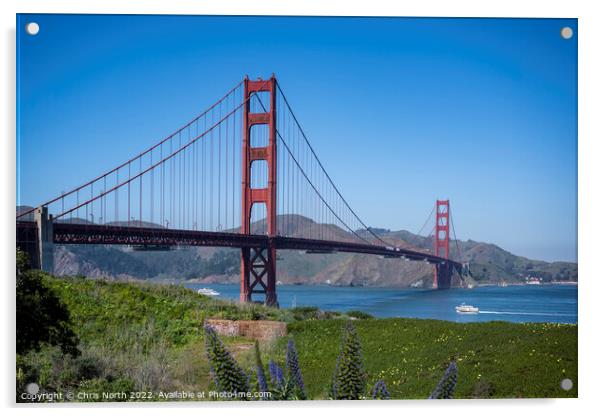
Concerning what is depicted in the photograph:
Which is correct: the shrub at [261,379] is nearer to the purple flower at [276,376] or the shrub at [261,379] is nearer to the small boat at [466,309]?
the purple flower at [276,376]

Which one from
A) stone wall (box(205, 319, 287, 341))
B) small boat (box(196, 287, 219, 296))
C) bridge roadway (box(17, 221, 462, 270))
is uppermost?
bridge roadway (box(17, 221, 462, 270))

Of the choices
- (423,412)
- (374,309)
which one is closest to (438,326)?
(423,412)

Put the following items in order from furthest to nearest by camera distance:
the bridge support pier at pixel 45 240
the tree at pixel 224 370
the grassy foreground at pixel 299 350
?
the bridge support pier at pixel 45 240
the grassy foreground at pixel 299 350
the tree at pixel 224 370

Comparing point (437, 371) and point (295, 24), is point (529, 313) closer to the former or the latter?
point (437, 371)

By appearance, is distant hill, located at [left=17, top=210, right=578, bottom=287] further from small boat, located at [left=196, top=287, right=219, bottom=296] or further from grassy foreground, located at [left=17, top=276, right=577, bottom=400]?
grassy foreground, located at [left=17, top=276, right=577, bottom=400]

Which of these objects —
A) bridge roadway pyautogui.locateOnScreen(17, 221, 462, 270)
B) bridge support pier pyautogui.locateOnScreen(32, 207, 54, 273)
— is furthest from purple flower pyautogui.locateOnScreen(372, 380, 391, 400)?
bridge roadway pyautogui.locateOnScreen(17, 221, 462, 270)

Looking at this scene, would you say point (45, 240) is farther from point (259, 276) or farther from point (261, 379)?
point (259, 276)
